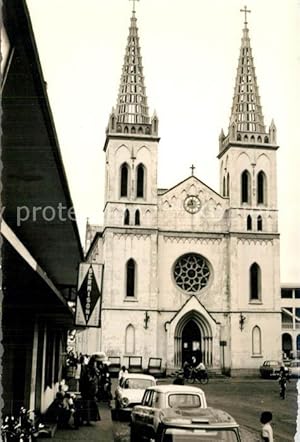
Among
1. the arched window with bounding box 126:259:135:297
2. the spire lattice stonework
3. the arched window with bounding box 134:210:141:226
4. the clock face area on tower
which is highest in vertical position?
the spire lattice stonework

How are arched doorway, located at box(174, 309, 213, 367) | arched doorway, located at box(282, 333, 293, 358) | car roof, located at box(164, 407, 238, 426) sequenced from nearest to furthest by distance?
car roof, located at box(164, 407, 238, 426), arched doorway, located at box(174, 309, 213, 367), arched doorway, located at box(282, 333, 293, 358)

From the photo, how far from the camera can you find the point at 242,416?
15312 mm

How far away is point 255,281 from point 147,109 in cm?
1055

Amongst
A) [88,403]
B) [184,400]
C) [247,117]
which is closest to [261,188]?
[247,117]

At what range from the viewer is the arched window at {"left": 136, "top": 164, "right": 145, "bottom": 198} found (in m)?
35.9

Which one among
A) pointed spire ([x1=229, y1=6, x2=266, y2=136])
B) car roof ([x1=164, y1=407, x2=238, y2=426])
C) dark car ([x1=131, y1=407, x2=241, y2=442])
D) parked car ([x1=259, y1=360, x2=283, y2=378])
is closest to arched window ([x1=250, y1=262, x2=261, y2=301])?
parked car ([x1=259, y1=360, x2=283, y2=378])

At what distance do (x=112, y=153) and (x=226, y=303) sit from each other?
31.1 ft

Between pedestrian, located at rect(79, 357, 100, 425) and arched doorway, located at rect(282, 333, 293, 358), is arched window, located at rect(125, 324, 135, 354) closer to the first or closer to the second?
pedestrian, located at rect(79, 357, 100, 425)

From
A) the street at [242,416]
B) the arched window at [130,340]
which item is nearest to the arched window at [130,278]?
the arched window at [130,340]

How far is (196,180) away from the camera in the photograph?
36719 mm

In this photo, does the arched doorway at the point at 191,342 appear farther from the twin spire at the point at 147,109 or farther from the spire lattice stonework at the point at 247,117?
the twin spire at the point at 147,109

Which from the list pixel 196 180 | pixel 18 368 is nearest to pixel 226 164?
pixel 196 180

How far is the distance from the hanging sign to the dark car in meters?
2.56

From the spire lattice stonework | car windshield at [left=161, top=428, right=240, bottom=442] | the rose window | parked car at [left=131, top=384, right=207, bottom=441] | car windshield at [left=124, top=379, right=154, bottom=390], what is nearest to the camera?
car windshield at [left=161, top=428, right=240, bottom=442]
